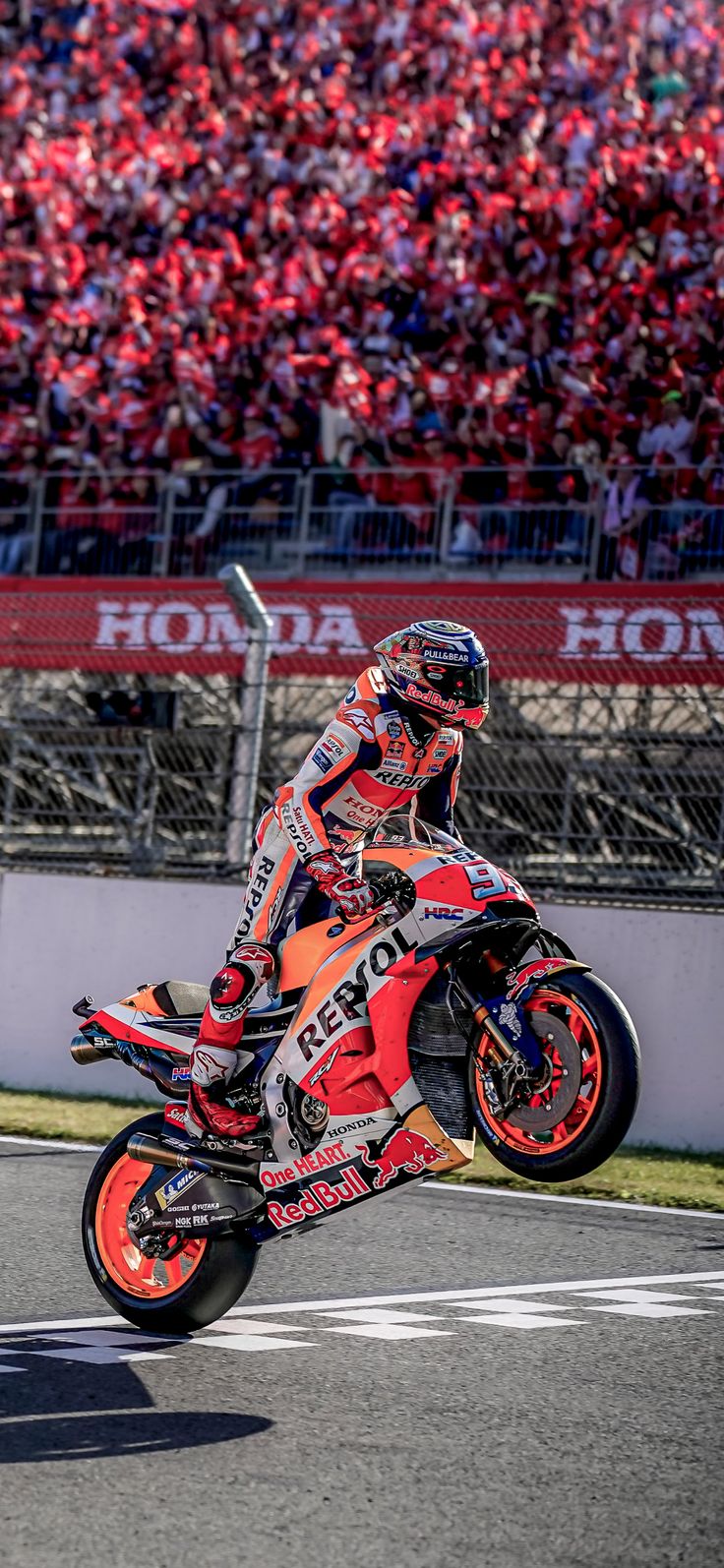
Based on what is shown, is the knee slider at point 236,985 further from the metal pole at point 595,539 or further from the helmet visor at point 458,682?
the metal pole at point 595,539

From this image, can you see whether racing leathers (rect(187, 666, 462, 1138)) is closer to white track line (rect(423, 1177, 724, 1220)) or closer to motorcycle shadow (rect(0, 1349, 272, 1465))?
motorcycle shadow (rect(0, 1349, 272, 1465))

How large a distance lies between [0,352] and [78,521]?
13.9 feet

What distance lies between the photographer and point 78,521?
48.6ft

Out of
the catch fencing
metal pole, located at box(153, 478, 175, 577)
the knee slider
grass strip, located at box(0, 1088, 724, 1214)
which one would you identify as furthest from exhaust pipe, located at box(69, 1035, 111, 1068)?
metal pole, located at box(153, 478, 175, 577)

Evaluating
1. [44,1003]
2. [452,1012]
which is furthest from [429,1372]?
[44,1003]

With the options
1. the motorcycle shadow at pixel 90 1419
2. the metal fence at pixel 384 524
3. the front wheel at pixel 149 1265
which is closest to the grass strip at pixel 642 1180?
the front wheel at pixel 149 1265

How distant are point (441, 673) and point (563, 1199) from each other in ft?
12.9

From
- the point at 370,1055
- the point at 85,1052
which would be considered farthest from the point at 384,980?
the point at 85,1052

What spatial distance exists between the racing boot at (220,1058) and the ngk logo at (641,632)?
542 cm

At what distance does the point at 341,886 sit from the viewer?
5426mm

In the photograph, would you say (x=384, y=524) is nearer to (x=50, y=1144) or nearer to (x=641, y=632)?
(x=641, y=632)

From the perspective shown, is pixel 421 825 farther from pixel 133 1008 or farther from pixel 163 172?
pixel 163 172

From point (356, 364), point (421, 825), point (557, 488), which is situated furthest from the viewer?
point (356, 364)

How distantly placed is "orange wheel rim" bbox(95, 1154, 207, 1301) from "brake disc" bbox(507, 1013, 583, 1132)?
4.07 feet
